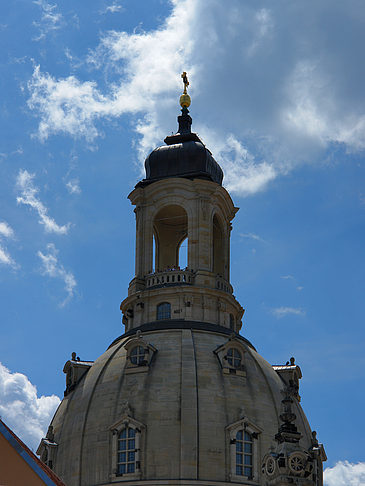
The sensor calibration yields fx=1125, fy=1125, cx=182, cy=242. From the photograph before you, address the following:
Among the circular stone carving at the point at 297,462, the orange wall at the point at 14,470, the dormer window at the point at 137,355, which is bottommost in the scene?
the orange wall at the point at 14,470

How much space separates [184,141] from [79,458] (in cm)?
2835

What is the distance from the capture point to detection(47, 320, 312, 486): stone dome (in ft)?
219

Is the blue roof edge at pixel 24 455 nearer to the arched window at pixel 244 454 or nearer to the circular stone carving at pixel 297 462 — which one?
the circular stone carving at pixel 297 462

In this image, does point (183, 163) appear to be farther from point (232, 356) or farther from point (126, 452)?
point (126, 452)

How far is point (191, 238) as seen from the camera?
81188mm

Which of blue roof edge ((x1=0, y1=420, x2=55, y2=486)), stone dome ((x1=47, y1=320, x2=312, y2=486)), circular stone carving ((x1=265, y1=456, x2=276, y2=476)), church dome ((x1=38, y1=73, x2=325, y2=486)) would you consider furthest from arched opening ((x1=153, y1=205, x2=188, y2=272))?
blue roof edge ((x1=0, y1=420, x2=55, y2=486))

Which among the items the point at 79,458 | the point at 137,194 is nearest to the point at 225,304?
the point at 137,194

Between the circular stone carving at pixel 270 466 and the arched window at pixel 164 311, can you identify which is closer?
the circular stone carving at pixel 270 466

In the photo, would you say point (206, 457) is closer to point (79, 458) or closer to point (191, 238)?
point (79, 458)

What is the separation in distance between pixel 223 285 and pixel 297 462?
108 ft

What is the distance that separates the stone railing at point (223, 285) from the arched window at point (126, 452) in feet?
51.3

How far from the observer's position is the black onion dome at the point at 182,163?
274 feet

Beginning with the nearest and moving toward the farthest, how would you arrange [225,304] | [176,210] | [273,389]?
[273,389], [225,304], [176,210]

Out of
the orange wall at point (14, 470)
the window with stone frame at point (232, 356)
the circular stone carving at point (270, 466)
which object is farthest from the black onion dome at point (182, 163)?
the orange wall at point (14, 470)
